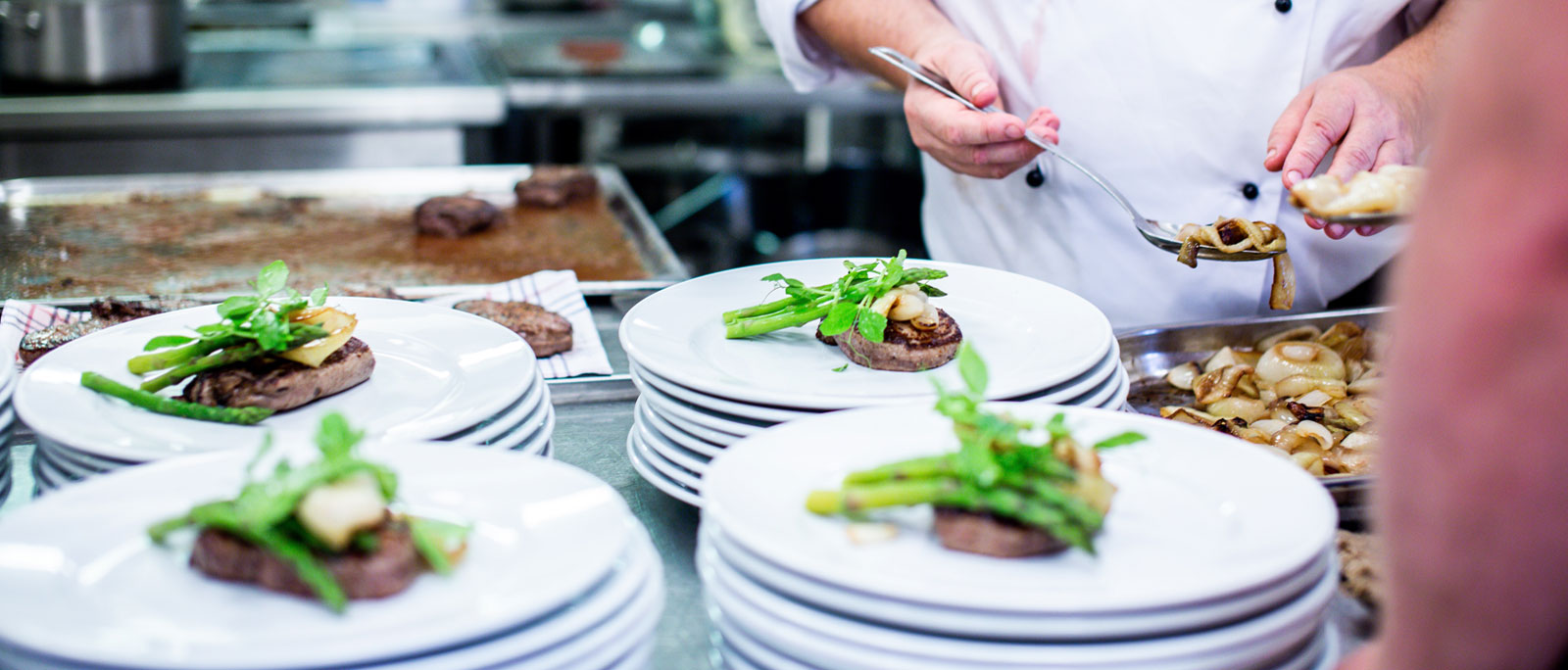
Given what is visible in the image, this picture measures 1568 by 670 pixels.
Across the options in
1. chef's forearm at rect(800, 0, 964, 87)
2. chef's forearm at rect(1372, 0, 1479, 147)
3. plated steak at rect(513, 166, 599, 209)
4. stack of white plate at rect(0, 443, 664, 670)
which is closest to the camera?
stack of white plate at rect(0, 443, 664, 670)

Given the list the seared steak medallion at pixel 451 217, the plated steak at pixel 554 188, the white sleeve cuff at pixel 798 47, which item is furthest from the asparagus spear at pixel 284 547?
the plated steak at pixel 554 188

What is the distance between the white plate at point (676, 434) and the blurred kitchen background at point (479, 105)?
3.07m

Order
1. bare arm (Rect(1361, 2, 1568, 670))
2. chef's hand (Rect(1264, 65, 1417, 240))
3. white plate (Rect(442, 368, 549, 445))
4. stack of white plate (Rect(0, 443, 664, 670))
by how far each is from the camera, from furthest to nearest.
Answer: chef's hand (Rect(1264, 65, 1417, 240)) → white plate (Rect(442, 368, 549, 445)) → stack of white plate (Rect(0, 443, 664, 670)) → bare arm (Rect(1361, 2, 1568, 670))

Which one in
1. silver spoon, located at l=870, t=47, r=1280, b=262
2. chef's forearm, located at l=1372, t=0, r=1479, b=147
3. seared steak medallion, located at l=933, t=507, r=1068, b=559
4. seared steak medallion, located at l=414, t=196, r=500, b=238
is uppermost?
chef's forearm, located at l=1372, t=0, r=1479, b=147

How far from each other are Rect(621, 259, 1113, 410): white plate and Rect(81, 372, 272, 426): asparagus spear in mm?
377

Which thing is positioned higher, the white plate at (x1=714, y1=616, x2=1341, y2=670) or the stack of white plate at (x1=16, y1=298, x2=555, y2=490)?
the stack of white plate at (x1=16, y1=298, x2=555, y2=490)

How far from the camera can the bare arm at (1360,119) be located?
1.64 m

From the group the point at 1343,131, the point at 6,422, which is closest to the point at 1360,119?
the point at 1343,131

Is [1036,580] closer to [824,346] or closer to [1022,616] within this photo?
[1022,616]

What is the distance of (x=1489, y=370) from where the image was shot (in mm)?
661

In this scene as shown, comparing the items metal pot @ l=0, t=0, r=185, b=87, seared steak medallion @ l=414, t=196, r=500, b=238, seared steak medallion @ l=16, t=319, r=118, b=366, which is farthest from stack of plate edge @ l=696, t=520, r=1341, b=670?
metal pot @ l=0, t=0, r=185, b=87

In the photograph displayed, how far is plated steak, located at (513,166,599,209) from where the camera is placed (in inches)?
119

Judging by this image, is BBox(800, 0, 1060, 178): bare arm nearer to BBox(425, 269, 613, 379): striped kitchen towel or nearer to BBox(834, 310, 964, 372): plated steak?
BBox(834, 310, 964, 372): plated steak

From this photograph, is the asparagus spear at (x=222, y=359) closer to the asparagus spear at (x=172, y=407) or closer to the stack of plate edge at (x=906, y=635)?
the asparagus spear at (x=172, y=407)
